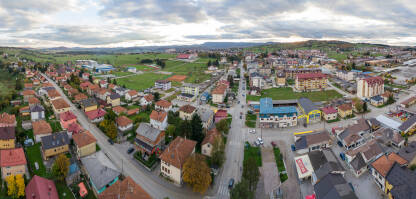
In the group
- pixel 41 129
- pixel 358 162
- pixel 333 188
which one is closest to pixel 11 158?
pixel 41 129

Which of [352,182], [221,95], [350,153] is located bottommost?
[352,182]

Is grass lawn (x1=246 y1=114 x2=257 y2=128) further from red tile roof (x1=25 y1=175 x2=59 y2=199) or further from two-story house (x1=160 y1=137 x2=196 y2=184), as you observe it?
red tile roof (x1=25 y1=175 x2=59 y2=199)

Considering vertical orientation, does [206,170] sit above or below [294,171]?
above

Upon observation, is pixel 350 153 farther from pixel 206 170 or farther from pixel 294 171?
pixel 206 170

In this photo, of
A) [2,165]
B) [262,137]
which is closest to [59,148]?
[2,165]

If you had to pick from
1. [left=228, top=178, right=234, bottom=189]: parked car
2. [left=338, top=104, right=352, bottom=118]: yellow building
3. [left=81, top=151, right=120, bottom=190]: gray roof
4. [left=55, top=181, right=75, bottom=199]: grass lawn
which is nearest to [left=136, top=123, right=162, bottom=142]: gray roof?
[left=81, top=151, right=120, bottom=190]: gray roof

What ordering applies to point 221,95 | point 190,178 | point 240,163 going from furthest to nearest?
1. point 221,95
2. point 240,163
3. point 190,178
